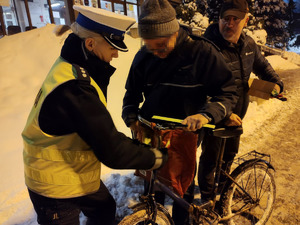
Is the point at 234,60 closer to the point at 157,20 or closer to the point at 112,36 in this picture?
the point at 157,20

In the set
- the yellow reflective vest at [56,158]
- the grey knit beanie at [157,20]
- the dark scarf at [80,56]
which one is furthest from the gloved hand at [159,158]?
the grey knit beanie at [157,20]

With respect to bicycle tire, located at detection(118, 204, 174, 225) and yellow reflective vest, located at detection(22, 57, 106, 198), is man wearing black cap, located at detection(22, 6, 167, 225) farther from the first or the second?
bicycle tire, located at detection(118, 204, 174, 225)

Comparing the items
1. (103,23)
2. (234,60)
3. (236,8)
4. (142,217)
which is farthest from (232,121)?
(103,23)

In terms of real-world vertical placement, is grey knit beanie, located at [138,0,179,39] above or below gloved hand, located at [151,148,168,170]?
above

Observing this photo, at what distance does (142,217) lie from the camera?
71.3 inches

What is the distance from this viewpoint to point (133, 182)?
3.37m

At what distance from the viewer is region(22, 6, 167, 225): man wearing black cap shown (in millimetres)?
1215

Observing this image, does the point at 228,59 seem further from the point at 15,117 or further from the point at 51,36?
the point at 51,36

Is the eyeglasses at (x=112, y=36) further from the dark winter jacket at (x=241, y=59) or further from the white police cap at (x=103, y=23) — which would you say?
the dark winter jacket at (x=241, y=59)

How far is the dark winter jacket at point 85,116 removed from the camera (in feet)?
3.92

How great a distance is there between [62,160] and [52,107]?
0.37 metres

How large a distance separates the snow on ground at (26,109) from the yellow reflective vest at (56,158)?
1576mm

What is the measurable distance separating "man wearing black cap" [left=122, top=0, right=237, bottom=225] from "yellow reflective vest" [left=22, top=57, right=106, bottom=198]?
74 cm

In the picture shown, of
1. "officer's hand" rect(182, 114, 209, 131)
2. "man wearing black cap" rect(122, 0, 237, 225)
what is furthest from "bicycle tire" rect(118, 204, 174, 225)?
"officer's hand" rect(182, 114, 209, 131)
